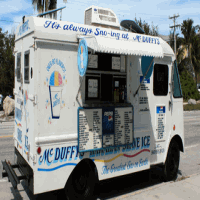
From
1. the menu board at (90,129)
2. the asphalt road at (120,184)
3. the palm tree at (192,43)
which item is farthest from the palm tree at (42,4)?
the palm tree at (192,43)

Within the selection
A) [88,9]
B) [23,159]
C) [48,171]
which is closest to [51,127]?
[48,171]

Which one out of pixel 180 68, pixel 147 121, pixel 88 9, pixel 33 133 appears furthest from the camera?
pixel 180 68

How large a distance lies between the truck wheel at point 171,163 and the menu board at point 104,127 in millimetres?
1443

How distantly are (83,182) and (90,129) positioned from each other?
101cm

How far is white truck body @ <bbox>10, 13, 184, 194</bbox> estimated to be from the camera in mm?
4166

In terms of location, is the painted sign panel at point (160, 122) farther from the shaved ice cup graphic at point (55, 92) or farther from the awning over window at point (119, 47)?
the shaved ice cup graphic at point (55, 92)

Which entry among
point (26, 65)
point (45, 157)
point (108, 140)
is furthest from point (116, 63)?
point (45, 157)

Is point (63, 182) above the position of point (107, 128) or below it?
below

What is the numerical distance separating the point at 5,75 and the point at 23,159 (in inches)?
718

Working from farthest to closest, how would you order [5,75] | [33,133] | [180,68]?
1. [180,68]
2. [5,75]
3. [33,133]

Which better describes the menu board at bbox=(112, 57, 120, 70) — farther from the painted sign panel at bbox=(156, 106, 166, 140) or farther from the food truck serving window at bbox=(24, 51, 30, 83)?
the food truck serving window at bbox=(24, 51, 30, 83)

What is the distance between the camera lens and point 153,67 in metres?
5.71

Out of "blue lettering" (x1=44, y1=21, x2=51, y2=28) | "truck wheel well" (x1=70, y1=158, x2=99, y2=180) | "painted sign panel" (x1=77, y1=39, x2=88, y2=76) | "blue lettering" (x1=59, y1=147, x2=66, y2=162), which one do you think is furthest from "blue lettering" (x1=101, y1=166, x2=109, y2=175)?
"blue lettering" (x1=44, y1=21, x2=51, y2=28)

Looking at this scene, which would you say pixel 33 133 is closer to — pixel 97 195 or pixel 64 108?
pixel 64 108
